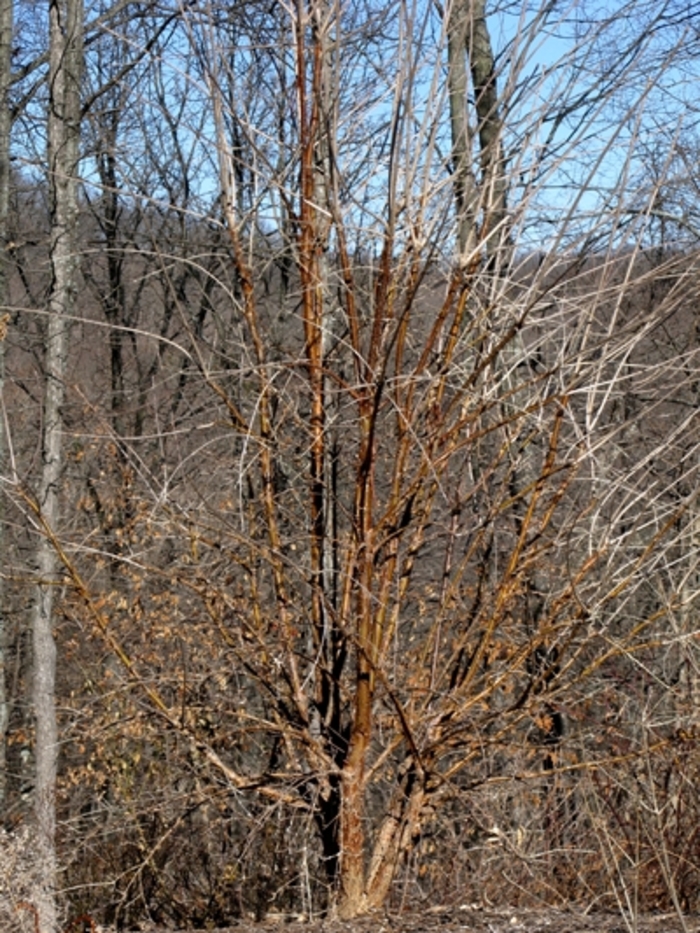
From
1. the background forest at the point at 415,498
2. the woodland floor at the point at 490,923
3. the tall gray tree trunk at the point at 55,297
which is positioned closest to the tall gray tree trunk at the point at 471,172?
the background forest at the point at 415,498

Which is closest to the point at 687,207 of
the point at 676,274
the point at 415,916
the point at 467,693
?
the point at 676,274

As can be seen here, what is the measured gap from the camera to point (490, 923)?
4.50m

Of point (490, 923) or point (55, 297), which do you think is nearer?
point (490, 923)

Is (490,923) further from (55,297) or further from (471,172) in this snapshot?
(55,297)

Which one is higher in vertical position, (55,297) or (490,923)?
(55,297)

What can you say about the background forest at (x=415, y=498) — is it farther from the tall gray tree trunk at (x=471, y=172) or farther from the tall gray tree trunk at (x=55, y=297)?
the tall gray tree trunk at (x=55, y=297)

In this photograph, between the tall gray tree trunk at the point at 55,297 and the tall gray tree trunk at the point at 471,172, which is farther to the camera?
the tall gray tree trunk at the point at 55,297

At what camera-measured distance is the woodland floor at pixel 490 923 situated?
436cm

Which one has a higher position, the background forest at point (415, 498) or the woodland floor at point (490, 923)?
the background forest at point (415, 498)

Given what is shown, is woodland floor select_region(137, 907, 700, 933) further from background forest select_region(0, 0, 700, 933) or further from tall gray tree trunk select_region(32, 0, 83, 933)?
tall gray tree trunk select_region(32, 0, 83, 933)

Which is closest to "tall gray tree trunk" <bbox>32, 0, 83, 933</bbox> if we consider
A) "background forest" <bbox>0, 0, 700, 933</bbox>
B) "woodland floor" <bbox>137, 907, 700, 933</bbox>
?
"background forest" <bbox>0, 0, 700, 933</bbox>

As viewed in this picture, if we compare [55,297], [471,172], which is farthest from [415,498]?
[55,297]

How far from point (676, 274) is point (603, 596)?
133 centimetres

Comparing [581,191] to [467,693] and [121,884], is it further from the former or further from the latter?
[121,884]
